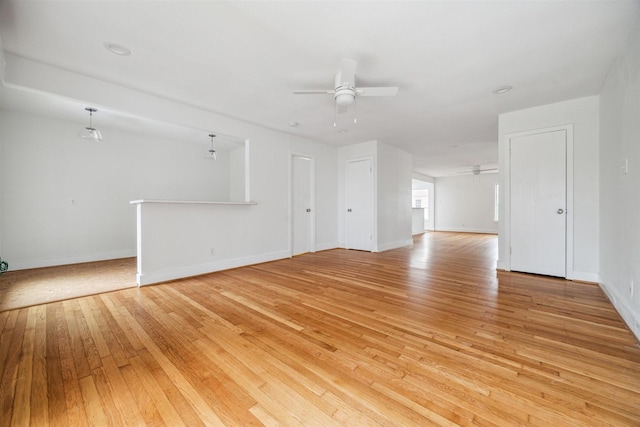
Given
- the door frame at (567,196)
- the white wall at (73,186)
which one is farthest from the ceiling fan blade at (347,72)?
the white wall at (73,186)

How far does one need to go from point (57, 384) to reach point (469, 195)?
12.1 m

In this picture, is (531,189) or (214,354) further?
(531,189)

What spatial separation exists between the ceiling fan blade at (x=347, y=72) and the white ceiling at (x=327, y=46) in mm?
101

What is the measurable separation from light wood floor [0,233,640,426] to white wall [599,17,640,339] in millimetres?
247

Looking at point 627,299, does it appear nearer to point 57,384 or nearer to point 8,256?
point 57,384

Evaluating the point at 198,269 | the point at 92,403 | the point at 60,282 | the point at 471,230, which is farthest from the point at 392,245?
the point at 471,230

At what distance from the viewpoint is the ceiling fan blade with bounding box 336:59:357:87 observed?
2426 mm

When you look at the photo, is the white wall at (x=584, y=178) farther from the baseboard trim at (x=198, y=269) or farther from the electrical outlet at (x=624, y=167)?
the baseboard trim at (x=198, y=269)

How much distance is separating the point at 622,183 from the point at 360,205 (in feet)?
13.2

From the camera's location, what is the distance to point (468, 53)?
2441 mm

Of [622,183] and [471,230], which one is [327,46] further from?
[471,230]

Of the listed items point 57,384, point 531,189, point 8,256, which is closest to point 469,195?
point 531,189

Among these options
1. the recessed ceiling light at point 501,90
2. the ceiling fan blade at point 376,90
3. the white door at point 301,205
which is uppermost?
the recessed ceiling light at point 501,90

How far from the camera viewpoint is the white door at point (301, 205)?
5.40 meters
